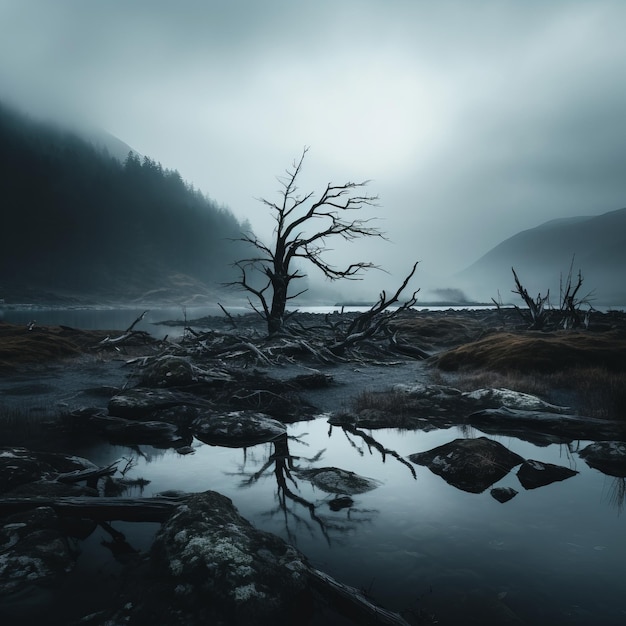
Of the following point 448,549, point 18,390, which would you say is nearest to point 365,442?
point 448,549

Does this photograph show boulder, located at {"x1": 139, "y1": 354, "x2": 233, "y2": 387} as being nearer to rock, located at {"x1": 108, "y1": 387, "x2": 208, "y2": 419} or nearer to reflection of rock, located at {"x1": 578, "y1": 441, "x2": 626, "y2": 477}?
rock, located at {"x1": 108, "y1": 387, "x2": 208, "y2": 419}

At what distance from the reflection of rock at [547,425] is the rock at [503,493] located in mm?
3012

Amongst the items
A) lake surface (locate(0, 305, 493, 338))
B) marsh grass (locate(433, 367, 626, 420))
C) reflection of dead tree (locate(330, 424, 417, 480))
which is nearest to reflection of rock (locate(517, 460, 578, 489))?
reflection of dead tree (locate(330, 424, 417, 480))

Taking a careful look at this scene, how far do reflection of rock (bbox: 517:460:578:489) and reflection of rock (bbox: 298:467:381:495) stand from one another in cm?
205

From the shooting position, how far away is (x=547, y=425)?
8.00 meters

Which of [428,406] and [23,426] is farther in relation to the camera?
[428,406]

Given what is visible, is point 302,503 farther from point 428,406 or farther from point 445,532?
point 428,406

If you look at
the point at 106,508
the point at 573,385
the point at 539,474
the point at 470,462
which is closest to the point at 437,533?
the point at 470,462

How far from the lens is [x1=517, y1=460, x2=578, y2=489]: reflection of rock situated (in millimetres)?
5570

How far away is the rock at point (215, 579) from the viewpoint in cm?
278

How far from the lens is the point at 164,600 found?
9.43ft

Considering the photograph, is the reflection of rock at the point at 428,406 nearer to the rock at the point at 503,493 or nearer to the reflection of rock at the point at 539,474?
the reflection of rock at the point at 539,474

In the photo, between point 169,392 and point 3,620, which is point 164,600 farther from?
point 169,392

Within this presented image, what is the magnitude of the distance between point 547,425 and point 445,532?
4862 millimetres
